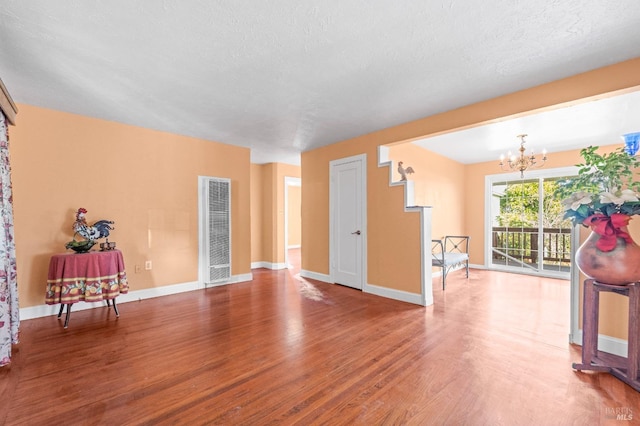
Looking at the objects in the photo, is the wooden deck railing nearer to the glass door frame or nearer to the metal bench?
the glass door frame

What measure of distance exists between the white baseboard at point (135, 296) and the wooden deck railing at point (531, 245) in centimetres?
527

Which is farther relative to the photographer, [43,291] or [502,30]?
[43,291]

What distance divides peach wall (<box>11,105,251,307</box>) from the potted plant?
451 centimetres

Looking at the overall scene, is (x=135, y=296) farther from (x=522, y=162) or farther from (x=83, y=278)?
(x=522, y=162)

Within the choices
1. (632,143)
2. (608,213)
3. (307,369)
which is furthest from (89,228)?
(632,143)

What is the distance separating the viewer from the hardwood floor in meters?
1.64

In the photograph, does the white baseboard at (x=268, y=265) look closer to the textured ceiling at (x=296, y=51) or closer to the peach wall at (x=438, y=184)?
the peach wall at (x=438, y=184)

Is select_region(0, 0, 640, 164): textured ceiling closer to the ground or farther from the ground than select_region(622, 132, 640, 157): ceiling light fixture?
farther from the ground

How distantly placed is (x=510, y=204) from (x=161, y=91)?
654 centimetres

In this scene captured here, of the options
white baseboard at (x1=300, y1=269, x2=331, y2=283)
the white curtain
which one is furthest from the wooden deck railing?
the white curtain

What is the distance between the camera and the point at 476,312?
3.36 metres

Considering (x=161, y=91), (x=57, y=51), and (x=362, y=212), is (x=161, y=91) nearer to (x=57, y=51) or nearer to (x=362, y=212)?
(x=57, y=51)

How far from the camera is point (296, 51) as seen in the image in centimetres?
212

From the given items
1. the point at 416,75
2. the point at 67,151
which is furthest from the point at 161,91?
the point at 416,75
